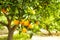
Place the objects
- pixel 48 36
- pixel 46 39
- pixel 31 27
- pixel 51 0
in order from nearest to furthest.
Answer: pixel 31 27 < pixel 51 0 < pixel 46 39 < pixel 48 36

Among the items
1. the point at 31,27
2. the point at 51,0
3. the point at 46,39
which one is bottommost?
the point at 31,27

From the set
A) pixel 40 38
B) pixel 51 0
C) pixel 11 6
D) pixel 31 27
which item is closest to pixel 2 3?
pixel 11 6

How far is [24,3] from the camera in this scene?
10.4ft

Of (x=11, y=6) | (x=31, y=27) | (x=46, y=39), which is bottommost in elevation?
(x=31, y=27)

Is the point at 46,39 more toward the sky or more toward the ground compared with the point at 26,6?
more toward the sky

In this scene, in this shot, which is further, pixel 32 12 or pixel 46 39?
pixel 46 39

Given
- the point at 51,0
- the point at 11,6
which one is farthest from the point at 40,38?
the point at 11,6

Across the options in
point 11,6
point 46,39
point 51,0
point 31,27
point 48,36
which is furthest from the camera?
point 48,36

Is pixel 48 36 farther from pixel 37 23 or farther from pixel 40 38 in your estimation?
pixel 37 23

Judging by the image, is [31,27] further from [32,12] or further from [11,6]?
[11,6]

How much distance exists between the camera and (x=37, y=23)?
11.1 ft

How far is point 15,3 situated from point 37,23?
1.83ft

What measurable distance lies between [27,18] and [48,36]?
9.13 metres

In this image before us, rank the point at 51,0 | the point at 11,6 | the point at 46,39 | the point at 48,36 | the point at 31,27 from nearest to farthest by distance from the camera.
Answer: the point at 11,6, the point at 31,27, the point at 51,0, the point at 46,39, the point at 48,36
